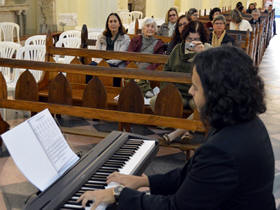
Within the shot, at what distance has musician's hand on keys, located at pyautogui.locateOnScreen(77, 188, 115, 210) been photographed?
1.82 m

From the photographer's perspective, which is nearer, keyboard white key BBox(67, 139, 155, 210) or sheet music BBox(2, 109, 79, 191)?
sheet music BBox(2, 109, 79, 191)

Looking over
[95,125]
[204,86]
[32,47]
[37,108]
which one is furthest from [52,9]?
[204,86]

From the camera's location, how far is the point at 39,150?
1920mm

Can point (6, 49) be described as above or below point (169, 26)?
below

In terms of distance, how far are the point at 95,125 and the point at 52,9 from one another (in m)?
8.22

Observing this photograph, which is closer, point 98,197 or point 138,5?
point 98,197

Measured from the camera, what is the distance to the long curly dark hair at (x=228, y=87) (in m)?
1.57

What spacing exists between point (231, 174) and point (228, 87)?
306mm

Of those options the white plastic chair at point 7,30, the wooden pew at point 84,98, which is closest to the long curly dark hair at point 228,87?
the wooden pew at point 84,98

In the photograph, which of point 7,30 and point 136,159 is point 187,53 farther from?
point 7,30

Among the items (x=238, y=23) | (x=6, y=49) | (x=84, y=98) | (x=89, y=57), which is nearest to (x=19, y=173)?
(x=84, y=98)

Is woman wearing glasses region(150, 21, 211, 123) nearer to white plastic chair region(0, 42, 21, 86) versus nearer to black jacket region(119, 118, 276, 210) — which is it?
white plastic chair region(0, 42, 21, 86)

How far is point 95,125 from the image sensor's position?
548cm

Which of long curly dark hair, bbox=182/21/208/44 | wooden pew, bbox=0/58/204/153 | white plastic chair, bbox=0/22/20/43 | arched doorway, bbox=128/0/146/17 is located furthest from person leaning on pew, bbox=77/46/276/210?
arched doorway, bbox=128/0/146/17
